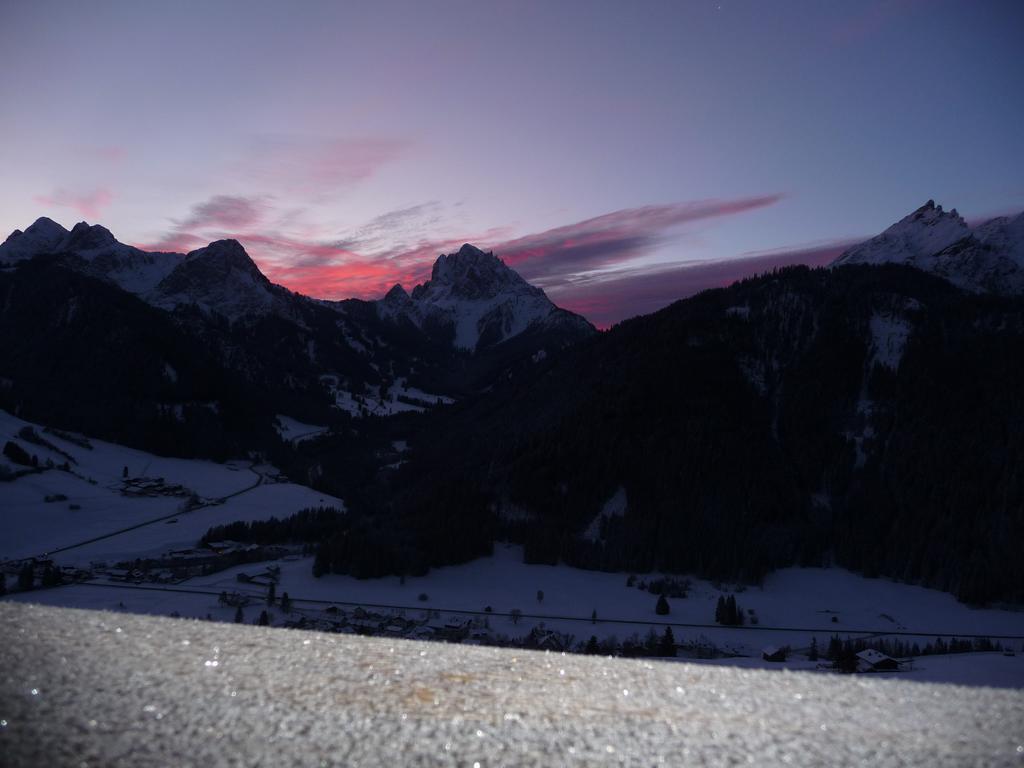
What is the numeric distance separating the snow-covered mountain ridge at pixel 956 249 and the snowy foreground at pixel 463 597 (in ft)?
233

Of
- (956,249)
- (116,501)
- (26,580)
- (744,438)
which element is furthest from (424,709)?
(956,249)

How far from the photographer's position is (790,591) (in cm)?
5800

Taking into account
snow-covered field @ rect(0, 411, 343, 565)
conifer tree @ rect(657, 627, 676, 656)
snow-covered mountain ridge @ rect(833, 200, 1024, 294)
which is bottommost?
conifer tree @ rect(657, 627, 676, 656)

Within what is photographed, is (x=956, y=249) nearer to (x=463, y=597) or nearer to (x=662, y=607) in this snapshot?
(x=662, y=607)

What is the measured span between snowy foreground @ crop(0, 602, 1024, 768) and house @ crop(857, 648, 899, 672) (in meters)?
22.4

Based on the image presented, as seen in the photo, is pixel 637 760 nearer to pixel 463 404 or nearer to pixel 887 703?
pixel 887 703

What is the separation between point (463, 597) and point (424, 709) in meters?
45.7

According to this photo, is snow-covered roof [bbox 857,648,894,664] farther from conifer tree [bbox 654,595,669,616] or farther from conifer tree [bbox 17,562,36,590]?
conifer tree [bbox 17,562,36,590]

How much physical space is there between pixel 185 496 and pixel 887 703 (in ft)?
301

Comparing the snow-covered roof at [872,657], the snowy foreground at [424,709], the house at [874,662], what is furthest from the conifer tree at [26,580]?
the snow-covered roof at [872,657]

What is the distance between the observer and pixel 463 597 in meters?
49.5

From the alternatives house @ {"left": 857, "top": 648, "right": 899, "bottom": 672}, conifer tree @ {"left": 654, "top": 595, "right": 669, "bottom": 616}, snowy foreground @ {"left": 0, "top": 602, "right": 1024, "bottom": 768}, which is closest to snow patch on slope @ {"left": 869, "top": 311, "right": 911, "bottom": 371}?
conifer tree @ {"left": 654, "top": 595, "right": 669, "bottom": 616}

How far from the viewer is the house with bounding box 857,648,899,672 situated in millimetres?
25753

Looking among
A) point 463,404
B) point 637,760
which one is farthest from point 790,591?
point 463,404
